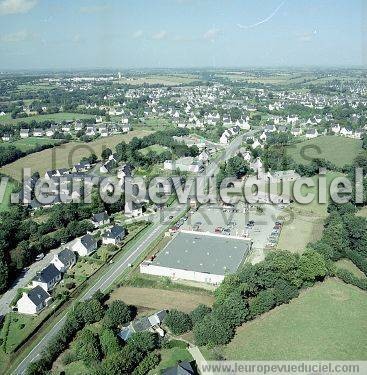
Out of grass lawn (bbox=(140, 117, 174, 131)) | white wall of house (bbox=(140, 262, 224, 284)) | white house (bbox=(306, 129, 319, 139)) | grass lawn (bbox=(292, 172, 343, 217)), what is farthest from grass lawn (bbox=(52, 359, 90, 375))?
grass lawn (bbox=(140, 117, 174, 131))

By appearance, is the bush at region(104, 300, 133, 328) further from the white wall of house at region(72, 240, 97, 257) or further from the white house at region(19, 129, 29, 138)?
the white house at region(19, 129, 29, 138)

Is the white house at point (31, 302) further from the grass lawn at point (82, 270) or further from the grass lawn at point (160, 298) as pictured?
the grass lawn at point (160, 298)

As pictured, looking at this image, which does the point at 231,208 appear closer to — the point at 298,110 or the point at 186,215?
the point at 186,215

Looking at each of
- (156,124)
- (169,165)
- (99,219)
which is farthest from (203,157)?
(156,124)

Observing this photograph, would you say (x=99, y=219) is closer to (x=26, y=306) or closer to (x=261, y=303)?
(x=26, y=306)

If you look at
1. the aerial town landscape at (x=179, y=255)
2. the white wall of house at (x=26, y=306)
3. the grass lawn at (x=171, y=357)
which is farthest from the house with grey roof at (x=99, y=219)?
the grass lawn at (x=171, y=357)

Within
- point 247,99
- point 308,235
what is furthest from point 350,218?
→ point 247,99
